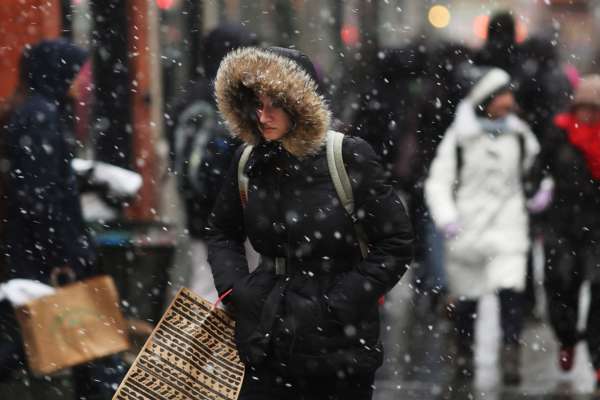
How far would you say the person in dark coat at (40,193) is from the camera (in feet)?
20.0

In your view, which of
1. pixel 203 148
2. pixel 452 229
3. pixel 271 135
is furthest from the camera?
pixel 452 229

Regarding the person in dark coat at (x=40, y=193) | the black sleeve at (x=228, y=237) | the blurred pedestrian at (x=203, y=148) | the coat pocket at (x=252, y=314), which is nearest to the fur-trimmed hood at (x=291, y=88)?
the black sleeve at (x=228, y=237)

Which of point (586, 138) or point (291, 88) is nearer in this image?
point (291, 88)

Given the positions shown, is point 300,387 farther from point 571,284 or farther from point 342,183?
point 571,284

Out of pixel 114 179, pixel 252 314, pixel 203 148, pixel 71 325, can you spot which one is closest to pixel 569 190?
pixel 203 148

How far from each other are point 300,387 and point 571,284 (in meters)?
3.41

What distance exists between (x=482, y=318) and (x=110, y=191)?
377 centimetres

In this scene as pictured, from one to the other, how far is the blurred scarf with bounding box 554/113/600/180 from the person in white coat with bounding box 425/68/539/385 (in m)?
0.31

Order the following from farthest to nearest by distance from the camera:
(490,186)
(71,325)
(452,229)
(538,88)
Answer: (538,88) → (490,186) → (452,229) → (71,325)

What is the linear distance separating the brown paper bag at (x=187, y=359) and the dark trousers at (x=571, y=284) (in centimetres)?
336

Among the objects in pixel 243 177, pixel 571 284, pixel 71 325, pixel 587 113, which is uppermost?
pixel 243 177

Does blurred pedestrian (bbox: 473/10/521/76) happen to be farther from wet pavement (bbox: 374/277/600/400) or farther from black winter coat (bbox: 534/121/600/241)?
wet pavement (bbox: 374/277/600/400)

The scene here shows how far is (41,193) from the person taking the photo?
6109 millimetres

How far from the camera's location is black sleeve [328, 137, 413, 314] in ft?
14.1
